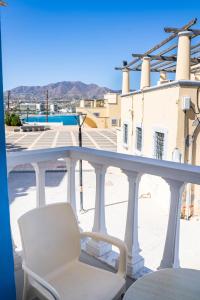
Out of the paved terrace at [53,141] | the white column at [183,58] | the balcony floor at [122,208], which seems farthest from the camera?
the paved terrace at [53,141]

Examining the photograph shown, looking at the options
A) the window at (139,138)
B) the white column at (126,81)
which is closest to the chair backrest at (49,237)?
the window at (139,138)

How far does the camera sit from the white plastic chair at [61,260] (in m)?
1.23

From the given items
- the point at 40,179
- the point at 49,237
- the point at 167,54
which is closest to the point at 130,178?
the point at 49,237

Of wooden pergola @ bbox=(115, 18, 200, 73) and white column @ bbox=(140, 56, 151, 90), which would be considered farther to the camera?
white column @ bbox=(140, 56, 151, 90)

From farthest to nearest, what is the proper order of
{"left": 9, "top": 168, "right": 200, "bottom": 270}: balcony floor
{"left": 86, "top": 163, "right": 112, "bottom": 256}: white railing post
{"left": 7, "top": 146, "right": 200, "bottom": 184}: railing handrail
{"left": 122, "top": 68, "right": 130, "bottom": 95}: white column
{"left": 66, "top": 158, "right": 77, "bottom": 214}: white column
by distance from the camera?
{"left": 122, "top": 68, "right": 130, "bottom": 95}: white column, {"left": 9, "top": 168, "right": 200, "bottom": 270}: balcony floor, {"left": 66, "top": 158, "right": 77, "bottom": 214}: white column, {"left": 86, "top": 163, "right": 112, "bottom": 256}: white railing post, {"left": 7, "top": 146, "right": 200, "bottom": 184}: railing handrail

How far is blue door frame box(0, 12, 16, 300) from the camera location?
114 centimetres

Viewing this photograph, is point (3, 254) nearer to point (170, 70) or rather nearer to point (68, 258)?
point (68, 258)

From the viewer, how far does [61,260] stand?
146cm

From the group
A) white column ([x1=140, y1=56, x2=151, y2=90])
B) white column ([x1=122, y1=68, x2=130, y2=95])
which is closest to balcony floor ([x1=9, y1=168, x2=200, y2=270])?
white column ([x1=140, y1=56, x2=151, y2=90])

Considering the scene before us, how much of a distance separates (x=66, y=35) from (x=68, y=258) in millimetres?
7309

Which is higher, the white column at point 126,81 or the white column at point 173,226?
the white column at point 126,81

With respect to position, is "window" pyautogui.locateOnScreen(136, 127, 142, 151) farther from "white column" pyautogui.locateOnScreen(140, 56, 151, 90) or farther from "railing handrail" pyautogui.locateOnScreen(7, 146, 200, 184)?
"railing handrail" pyautogui.locateOnScreen(7, 146, 200, 184)

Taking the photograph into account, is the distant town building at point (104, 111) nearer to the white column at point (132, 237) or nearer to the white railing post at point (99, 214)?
the white railing post at point (99, 214)

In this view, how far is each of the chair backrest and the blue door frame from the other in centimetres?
8
